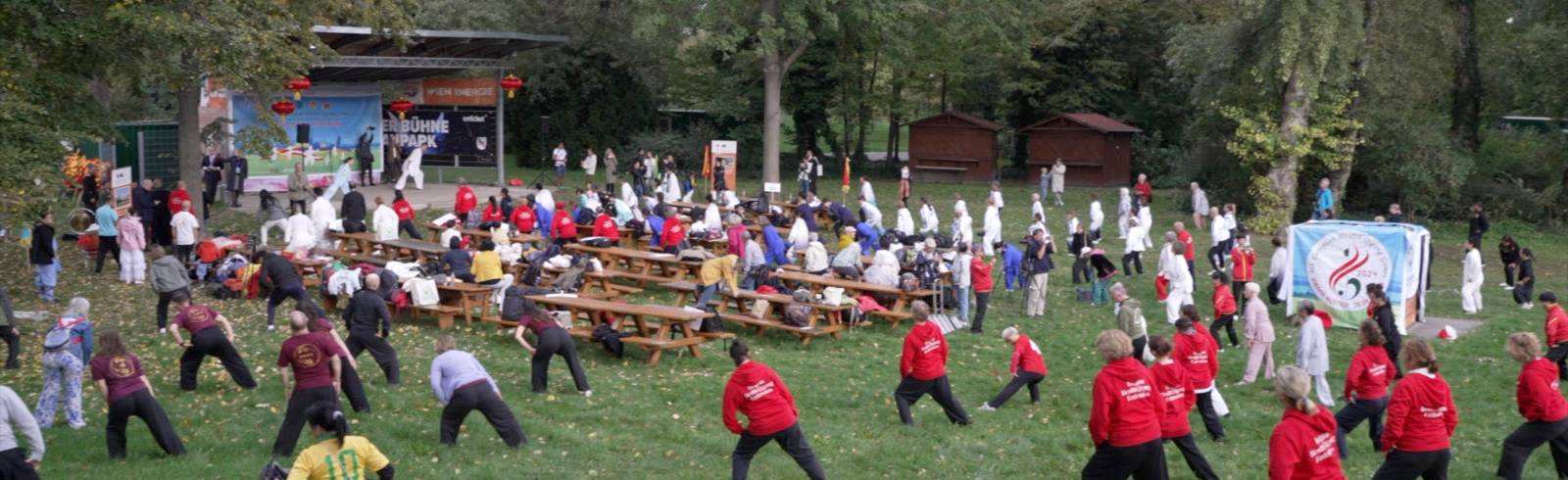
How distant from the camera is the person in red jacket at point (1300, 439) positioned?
28.0ft

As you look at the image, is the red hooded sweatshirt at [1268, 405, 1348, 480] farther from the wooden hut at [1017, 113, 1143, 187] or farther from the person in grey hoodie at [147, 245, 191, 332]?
the wooden hut at [1017, 113, 1143, 187]

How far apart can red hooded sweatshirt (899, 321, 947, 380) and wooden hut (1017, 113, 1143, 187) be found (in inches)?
1141

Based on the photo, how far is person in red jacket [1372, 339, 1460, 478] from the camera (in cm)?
960

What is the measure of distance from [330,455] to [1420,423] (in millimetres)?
7206

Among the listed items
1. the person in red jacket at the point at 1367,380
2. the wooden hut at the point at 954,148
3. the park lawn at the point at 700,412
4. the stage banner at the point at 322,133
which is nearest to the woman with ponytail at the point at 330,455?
the park lawn at the point at 700,412

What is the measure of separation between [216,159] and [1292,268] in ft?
69.7

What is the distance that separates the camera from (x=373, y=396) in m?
13.6

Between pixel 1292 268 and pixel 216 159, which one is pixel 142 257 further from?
pixel 1292 268

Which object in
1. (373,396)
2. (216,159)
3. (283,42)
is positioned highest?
(283,42)

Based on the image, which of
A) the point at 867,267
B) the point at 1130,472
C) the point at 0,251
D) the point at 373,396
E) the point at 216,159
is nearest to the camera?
the point at 1130,472

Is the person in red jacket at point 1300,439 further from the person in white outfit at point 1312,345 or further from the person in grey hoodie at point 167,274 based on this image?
the person in grey hoodie at point 167,274

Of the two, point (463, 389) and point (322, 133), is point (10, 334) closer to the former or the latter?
point (463, 389)

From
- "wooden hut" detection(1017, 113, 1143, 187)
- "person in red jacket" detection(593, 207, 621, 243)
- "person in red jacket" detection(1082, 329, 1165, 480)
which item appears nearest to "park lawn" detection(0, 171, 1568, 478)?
"person in red jacket" detection(1082, 329, 1165, 480)

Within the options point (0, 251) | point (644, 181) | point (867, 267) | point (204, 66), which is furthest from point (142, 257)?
point (644, 181)
